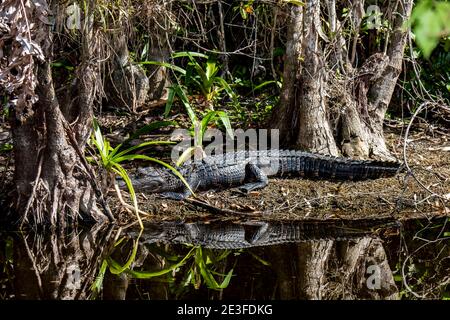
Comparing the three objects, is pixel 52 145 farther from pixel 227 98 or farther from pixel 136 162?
pixel 227 98

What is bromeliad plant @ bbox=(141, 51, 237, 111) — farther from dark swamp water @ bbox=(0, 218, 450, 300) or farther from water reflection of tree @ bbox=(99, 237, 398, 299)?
water reflection of tree @ bbox=(99, 237, 398, 299)

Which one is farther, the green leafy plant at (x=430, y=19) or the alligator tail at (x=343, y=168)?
the alligator tail at (x=343, y=168)

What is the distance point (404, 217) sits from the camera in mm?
6668

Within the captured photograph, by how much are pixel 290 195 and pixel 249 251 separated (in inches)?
56.4

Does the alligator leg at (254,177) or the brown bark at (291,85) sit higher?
the brown bark at (291,85)

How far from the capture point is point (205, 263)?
18.3ft

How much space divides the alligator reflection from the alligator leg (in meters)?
0.80

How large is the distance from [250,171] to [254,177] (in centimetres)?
10

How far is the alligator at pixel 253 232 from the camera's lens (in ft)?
19.9

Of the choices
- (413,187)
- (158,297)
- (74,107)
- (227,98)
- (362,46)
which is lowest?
(158,297)

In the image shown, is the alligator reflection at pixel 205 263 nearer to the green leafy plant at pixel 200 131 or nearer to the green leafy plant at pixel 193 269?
the green leafy plant at pixel 193 269

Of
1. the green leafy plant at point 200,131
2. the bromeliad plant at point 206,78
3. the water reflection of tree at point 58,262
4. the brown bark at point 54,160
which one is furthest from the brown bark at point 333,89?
the water reflection of tree at point 58,262

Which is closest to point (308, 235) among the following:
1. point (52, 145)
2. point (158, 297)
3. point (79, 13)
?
point (158, 297)

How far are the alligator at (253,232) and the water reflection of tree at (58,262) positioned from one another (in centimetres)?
42
